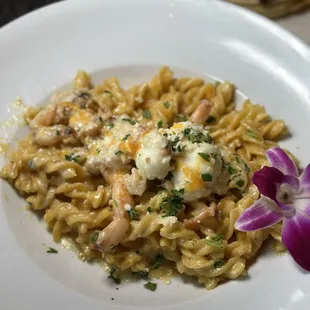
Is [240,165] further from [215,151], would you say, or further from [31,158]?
[31,158]

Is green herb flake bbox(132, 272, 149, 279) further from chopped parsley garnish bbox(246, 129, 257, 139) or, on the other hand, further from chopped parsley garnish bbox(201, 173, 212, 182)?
chopped parsley garnish bbox(246, 129, 257, 139)

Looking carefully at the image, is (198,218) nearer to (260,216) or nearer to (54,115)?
(260,216)

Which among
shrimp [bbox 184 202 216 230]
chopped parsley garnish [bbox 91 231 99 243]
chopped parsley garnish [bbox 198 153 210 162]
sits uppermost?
chopped parsley garnish [bbox 198 153 210 162]

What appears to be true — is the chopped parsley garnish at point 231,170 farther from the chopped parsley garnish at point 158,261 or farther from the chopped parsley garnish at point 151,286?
the chopped parsley garnish at point 151,286

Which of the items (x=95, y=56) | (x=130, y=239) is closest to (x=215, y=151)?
(x=130, y=239)

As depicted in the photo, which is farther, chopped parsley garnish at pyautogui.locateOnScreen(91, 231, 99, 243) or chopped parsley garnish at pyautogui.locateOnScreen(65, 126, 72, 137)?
chopped parsley garnish at pyautogui.locateOnScreen(65, 126, 72, 137)

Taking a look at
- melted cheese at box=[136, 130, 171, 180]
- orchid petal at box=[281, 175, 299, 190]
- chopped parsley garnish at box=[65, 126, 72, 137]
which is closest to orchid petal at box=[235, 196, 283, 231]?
orchid petal at box=[281, 175, 299, 190]
